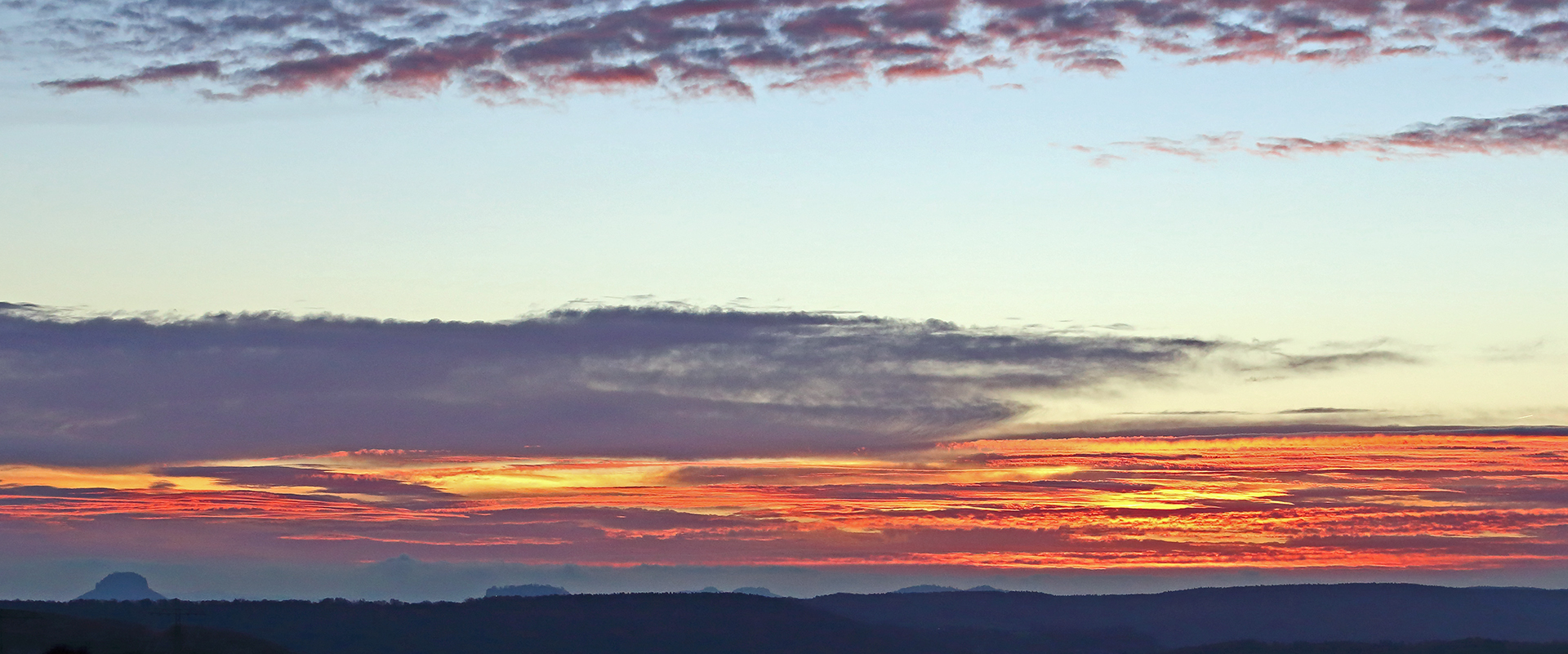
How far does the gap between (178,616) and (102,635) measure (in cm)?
6196

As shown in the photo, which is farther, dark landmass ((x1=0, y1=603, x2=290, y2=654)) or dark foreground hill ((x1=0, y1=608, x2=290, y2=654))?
dark foreground hill ((x1=0, y1=608, x2=290, y2=654))

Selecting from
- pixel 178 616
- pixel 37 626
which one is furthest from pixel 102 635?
pixel 178 616

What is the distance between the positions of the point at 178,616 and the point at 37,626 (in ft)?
219

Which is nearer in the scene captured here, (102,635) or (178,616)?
(178,616)

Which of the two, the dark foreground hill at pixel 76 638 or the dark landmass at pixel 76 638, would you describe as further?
the dark foreground hill at pixel 76 638

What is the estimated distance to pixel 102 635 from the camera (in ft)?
631

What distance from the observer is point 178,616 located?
140 m

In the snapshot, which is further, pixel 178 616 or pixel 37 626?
pixel 37 626

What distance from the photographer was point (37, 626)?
193m

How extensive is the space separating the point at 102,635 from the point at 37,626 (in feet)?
28.0

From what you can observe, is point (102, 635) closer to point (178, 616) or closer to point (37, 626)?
point (37, 626)
